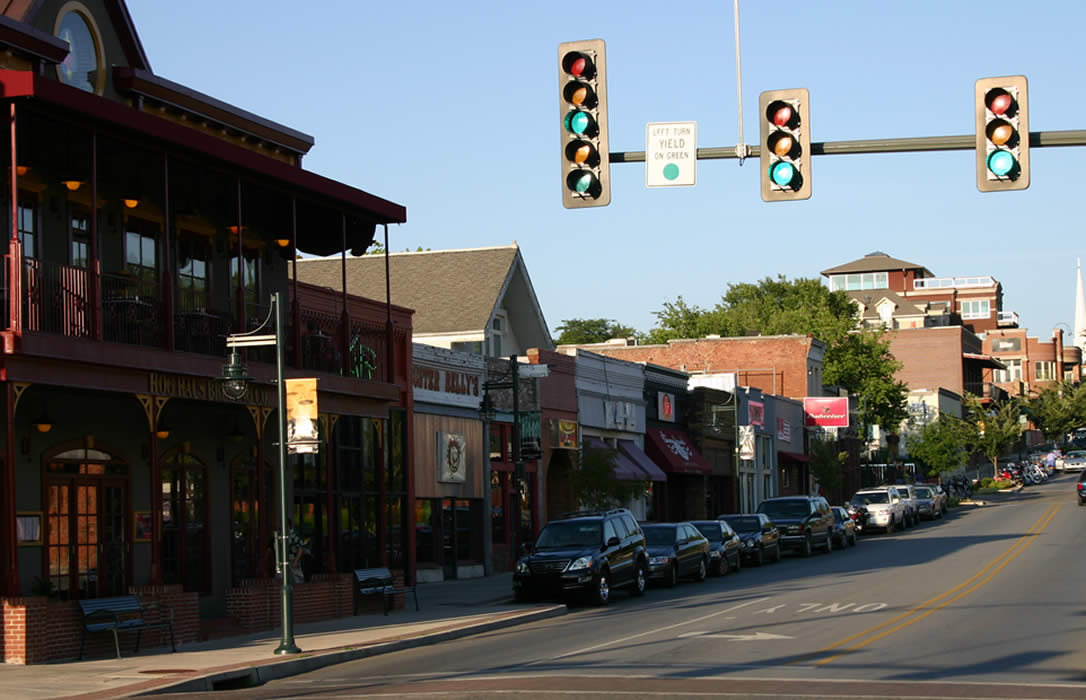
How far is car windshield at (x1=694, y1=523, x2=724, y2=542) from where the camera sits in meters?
36.6

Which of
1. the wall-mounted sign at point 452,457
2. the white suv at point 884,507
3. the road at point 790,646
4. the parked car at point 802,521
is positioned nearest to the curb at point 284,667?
the road at point 790,646

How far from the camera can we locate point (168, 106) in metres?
25.2

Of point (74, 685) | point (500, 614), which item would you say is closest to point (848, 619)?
point (500, 614)

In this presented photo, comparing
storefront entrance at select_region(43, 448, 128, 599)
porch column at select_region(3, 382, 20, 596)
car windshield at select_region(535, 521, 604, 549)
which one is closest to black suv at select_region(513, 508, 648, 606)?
car windshield at select_region(535, 521, 604, 549)

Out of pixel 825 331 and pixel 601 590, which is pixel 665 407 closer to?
pixel 601 590

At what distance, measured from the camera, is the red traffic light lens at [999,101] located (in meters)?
14.1

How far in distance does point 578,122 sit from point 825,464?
192ft

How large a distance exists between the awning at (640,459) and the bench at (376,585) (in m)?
20.6

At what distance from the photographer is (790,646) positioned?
19000 mm

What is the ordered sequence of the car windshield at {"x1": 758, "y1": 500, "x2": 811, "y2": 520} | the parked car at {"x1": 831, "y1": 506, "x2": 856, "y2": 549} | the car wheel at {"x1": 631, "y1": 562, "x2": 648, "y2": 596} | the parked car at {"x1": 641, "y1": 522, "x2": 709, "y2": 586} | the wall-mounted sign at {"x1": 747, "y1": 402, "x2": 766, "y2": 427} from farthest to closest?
the wall-mounted sign at {"x1": 747, "y1": 402, "x2": 766, "y2": 427}, the parked car at {"x1": 831, "y1": 506, "x2": 856, "y2": 549}, the car windshield at {"x1": 758, "y1": 500, "x2": 811, "y2": 520}, the parked car at {"x1": 641, "y1": 522, "x2": 709, "y2": 586}, the car wheel at {"x1": 631, "y1": 562, "x2": 648, "y2": 596}

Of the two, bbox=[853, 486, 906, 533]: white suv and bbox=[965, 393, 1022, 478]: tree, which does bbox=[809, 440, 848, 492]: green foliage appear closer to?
bbox=[853, 486, 906, 533]: white suv

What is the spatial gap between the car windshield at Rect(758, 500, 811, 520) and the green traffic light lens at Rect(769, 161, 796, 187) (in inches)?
1207

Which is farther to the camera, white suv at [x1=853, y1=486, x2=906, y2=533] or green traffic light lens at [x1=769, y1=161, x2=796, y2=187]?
white suv at [x1=853, y1=486, x2=906, y2=533]

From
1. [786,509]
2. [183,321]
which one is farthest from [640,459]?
[183,321]
